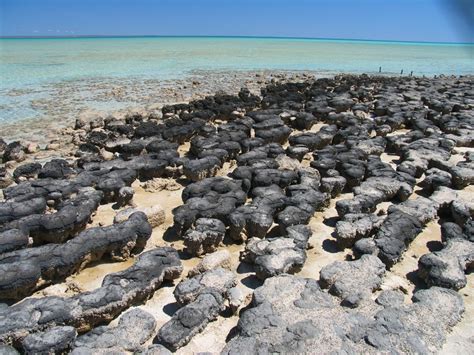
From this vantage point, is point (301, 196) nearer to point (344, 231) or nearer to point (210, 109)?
point (344, 231)

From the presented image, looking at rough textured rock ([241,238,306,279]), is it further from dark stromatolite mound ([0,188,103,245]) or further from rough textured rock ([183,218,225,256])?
dark stromatolite mound ([0,188,103,245])

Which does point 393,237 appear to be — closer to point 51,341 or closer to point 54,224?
point 51,341

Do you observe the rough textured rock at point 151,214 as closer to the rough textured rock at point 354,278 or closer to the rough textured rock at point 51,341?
the rough textured rock at point 51,341

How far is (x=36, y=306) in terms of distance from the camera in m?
4.51

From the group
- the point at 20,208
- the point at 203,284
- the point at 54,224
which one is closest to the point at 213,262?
the point at 203,284

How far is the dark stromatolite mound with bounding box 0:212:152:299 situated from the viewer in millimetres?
5027

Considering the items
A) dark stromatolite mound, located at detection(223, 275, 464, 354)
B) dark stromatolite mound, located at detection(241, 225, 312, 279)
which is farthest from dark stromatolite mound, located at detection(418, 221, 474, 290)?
dark stromatolite mound, located at detection(241, 225, 312, 279)

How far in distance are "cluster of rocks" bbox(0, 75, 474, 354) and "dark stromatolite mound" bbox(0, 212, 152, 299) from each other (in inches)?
0.8

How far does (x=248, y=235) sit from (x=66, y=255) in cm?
264

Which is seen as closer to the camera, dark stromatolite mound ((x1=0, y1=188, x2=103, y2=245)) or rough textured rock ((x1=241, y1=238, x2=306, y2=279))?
rough textured rock ((x1=241, y1=238, x2=306, y2=279))

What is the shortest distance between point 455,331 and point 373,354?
→ 1.23 m

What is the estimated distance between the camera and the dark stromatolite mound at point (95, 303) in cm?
430

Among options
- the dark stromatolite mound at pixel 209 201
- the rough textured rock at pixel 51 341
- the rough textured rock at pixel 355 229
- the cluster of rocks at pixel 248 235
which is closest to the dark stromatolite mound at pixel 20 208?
the cluster of rocks at pixel 248 235

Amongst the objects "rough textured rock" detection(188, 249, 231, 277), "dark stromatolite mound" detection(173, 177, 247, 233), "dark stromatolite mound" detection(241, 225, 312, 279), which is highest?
"dark stromatolite mound" detection(173, 177, 247, 233)
